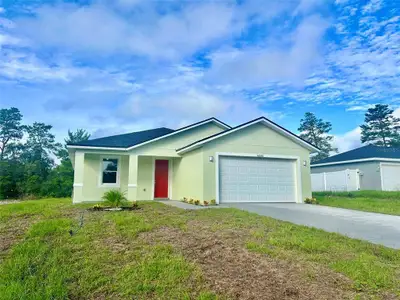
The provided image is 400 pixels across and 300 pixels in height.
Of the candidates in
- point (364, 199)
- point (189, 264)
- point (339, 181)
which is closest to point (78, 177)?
point (189, 264)

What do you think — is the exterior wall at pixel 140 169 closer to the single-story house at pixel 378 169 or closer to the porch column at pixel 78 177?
the porch column at pixel 78 177

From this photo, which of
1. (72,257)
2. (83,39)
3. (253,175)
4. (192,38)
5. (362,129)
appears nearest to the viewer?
(72,257)

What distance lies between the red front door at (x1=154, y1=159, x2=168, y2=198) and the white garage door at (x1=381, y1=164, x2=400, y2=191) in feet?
56.8

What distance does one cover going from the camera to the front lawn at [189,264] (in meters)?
3.47

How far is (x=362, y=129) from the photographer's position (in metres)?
46.6

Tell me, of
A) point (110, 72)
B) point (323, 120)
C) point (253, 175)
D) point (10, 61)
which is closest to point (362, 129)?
point (323, 120)

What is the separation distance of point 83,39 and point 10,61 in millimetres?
3601

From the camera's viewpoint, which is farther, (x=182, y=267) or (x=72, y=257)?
(x=72, y=257)

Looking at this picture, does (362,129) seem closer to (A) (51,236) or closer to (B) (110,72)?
(B) (110,72)

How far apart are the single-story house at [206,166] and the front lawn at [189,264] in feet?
21.3

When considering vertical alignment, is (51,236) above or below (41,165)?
below

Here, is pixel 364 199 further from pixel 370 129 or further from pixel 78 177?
pixel 370 129

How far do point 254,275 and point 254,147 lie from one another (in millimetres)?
10193

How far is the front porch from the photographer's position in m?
14.5
